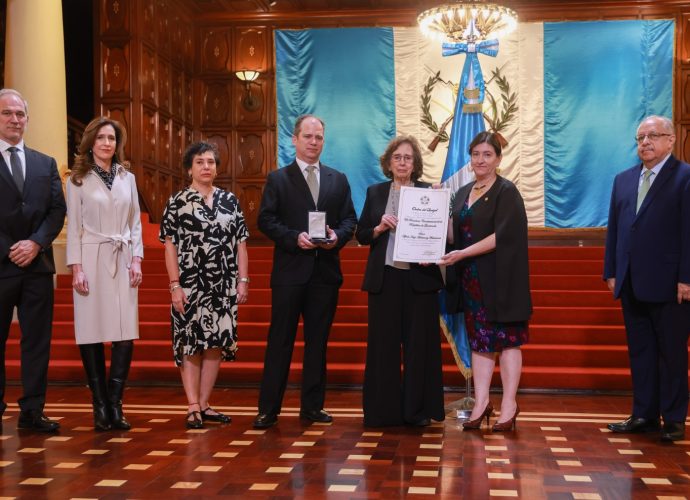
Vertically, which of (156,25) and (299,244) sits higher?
(156,25)

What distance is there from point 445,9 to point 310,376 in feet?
20.9

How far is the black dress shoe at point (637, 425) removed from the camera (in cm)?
435

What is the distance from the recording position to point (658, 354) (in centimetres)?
435

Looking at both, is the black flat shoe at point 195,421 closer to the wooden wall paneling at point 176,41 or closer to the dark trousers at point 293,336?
the dark trousers at point 293,336

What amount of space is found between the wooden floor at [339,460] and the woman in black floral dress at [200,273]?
418 mm

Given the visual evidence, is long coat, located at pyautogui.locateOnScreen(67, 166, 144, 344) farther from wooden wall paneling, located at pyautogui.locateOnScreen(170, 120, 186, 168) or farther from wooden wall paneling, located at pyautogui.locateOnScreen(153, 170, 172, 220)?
wooden wall paneling, located at pyautogui.locateOnScreen(170, 120, 186, 168)

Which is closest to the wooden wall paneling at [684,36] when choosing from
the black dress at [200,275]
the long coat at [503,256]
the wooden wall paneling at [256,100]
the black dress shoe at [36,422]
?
the wooden wall paneling at [256,100]

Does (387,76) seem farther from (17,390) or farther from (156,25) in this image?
(17,390)

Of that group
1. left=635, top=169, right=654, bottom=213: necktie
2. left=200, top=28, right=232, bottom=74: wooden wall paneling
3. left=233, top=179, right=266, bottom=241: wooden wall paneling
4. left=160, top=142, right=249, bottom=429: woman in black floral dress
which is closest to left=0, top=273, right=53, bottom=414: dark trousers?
left=160, top=142, right=249, bottom=429: woman in black floral dress

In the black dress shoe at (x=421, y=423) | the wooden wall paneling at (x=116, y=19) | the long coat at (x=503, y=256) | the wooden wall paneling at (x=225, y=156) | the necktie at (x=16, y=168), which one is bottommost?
the black dress shoe at (x=421, y=423)

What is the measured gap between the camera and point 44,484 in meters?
3.37

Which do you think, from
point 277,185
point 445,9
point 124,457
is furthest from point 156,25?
point 124,457

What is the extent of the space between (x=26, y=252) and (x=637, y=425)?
329 cm

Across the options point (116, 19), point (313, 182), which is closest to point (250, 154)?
point (116, 19)
